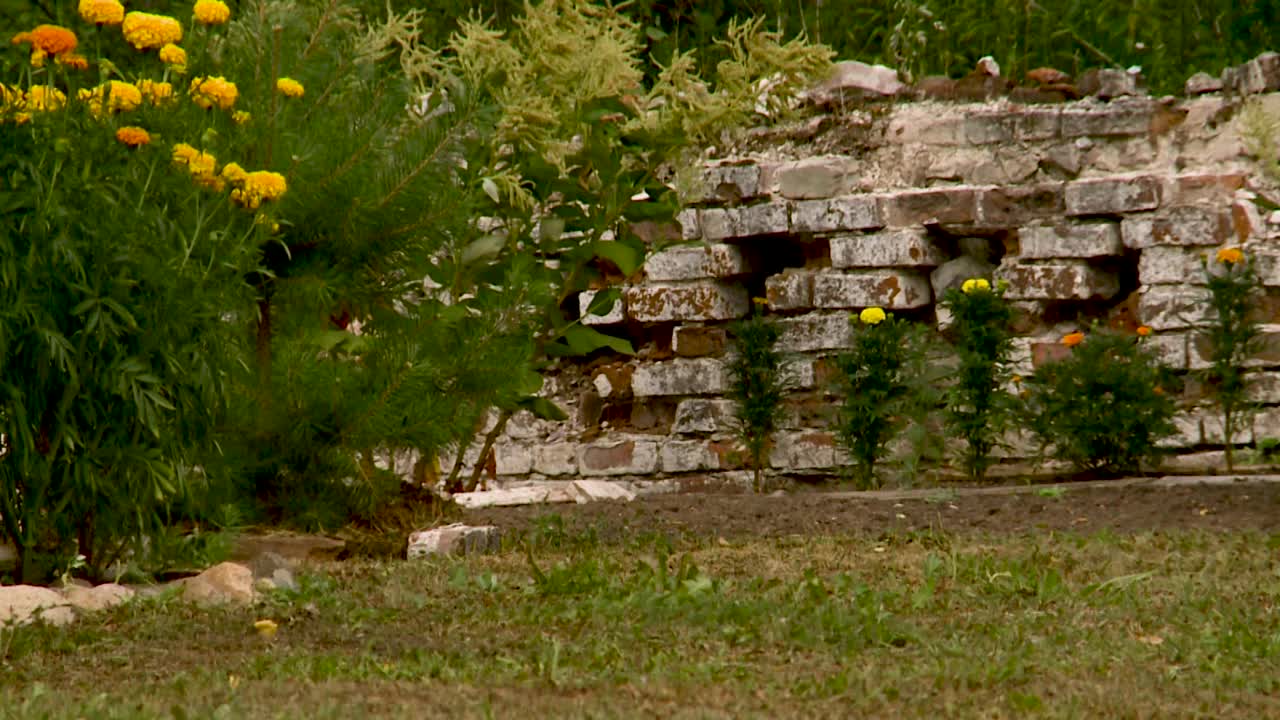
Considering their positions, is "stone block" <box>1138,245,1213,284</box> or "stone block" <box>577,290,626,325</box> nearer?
"stone block" <box>1138,245,1213,284</box>

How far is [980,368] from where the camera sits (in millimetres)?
7047

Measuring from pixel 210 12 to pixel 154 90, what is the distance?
0.37m

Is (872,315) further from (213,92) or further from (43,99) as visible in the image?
(43,99)

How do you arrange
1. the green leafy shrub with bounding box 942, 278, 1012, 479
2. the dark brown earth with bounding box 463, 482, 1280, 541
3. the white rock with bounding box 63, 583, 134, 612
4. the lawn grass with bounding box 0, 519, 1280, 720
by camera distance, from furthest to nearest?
the green leafy shrub with bounding box 942, 278, 1012, 479
the dark brown earth with bounding box 463, 482, 1280, 541
the white rock with bounding box 63, 583, 134, 612
the lawn grass with bounding box 0, 519, 1280, 720

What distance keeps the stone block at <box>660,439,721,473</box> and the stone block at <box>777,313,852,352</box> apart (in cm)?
62

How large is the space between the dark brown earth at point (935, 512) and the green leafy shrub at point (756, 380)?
118 centimetres

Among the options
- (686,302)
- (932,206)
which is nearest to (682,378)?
(686,302)

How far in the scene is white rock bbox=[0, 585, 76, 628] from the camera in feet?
11.7

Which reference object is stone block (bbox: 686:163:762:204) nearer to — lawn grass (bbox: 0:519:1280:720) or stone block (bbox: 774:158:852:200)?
stone block (bbox: 774:158:852:200)

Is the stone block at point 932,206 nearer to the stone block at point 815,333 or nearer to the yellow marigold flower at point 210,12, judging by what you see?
the stone block at point 815,333

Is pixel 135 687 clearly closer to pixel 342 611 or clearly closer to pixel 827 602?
pixel 342 611

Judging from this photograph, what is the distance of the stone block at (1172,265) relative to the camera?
7266 mm

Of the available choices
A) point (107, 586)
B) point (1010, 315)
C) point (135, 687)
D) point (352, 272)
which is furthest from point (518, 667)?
point (1010, 315)

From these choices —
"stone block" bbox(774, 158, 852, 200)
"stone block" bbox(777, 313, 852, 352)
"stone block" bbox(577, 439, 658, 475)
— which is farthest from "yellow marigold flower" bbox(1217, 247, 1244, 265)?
"stone block" bbox(577, 439, 658, 475)
